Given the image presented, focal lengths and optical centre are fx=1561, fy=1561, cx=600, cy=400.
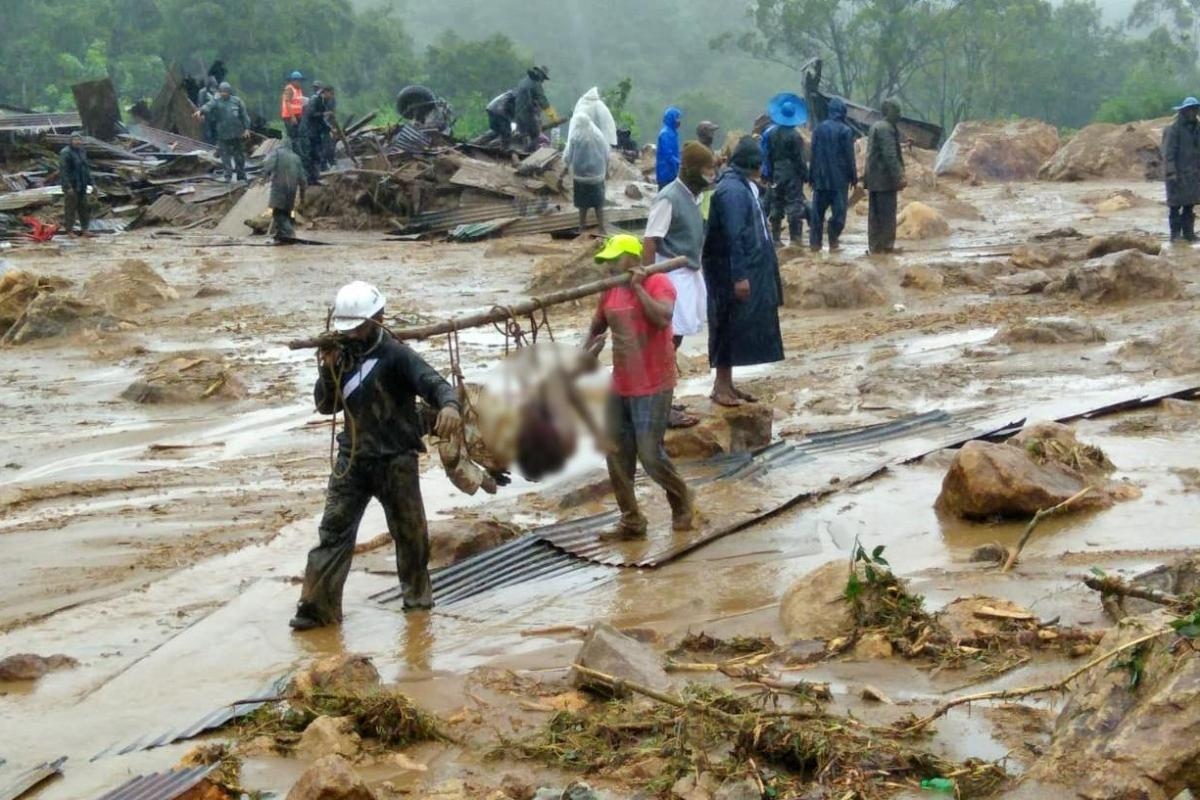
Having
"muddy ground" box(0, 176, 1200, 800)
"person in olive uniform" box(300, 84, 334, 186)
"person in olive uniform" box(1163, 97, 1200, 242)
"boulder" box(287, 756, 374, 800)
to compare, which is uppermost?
"person in olive uniform" box(300, 84, 334, 186)

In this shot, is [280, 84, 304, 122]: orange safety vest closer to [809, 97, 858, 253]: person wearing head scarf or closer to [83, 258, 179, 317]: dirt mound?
[83, 258, 179, 317]: dirt mound

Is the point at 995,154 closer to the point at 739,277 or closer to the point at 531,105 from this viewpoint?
the point at 531,105

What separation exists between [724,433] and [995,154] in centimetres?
1983

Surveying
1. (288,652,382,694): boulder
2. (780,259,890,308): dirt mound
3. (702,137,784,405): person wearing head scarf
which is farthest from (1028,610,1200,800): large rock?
(780,259,890,308): dirt mound

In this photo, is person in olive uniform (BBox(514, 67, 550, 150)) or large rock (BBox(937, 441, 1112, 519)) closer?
large rock (BBox(937, 441, 1112, 519))

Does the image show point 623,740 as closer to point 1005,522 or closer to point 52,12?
point 1005,522

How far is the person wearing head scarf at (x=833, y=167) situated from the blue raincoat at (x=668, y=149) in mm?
2128

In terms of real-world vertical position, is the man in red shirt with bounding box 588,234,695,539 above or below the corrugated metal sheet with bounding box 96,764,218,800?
above

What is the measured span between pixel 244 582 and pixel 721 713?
3252 millimetres

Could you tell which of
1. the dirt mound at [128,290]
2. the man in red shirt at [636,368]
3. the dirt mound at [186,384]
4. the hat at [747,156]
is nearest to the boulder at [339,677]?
the man in red shirt at [636,368]

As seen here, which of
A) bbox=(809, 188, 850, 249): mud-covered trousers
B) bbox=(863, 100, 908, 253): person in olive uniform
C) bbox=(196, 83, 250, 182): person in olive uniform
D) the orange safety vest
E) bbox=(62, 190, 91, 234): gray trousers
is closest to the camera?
bbox=(863, 100, 908, 253): person in olive uniform

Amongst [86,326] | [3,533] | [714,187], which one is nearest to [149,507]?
[3,533]

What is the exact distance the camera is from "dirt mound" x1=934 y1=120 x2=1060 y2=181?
26500 millimetres

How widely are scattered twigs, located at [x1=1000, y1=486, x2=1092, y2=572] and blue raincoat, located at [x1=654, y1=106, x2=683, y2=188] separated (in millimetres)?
6519
